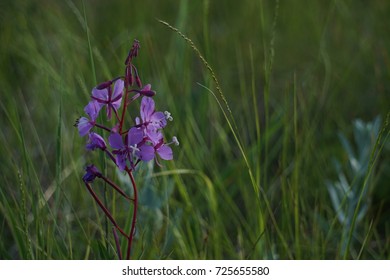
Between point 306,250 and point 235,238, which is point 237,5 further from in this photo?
point 306,250

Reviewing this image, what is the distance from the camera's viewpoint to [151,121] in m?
1.28

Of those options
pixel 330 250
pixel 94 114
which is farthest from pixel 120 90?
pixel 330 250

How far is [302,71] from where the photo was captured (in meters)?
2.73

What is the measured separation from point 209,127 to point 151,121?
1157mm

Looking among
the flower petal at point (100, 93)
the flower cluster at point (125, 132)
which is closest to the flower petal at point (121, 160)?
the flower cluster at point (125, 132)

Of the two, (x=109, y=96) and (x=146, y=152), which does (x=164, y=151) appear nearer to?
(x=146, y=152)

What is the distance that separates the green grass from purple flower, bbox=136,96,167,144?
0.21 m

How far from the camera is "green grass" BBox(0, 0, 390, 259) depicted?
5.57ft

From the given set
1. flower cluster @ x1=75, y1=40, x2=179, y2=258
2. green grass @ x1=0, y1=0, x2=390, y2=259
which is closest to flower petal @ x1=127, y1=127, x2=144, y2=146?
flower cluster @ x1=75, y1=40, x2=179, y2=258

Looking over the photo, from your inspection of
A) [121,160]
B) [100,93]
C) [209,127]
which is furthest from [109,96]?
[209,127]

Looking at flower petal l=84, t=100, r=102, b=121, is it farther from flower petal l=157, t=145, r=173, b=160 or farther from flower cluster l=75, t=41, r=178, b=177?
flower petal l=157, t=145, r=173, b=160

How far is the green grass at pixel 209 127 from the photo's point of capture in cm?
170

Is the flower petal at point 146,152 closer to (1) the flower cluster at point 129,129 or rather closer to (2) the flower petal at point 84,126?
(1) the flower cluster at point 129,129
